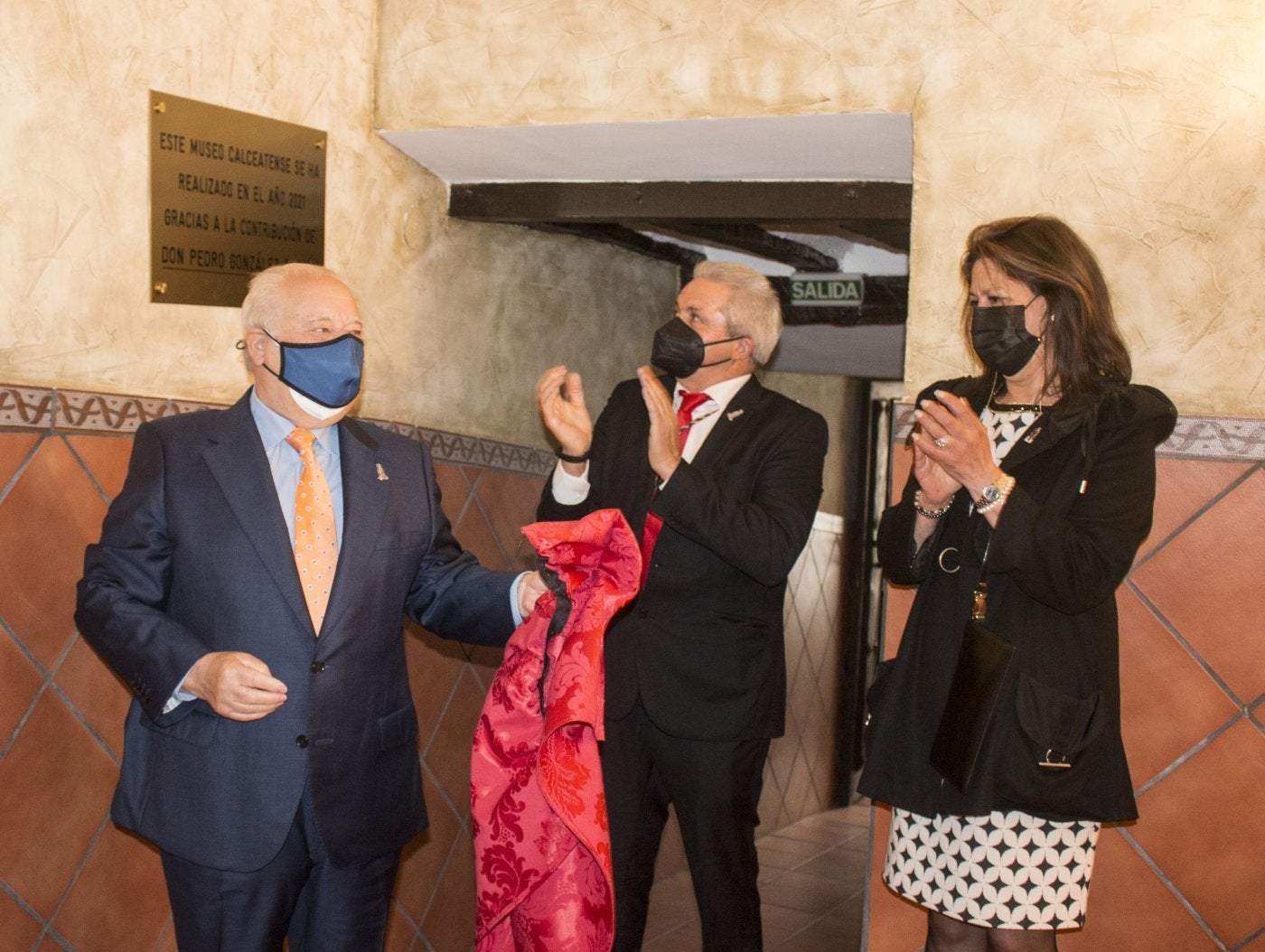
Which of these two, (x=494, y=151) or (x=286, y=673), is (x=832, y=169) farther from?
(x=286, y=673)

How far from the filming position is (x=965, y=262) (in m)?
2.28

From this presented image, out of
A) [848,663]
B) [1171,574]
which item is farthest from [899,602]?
[848,663]

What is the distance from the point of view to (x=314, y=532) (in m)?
2.08

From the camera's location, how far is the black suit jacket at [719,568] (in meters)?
2.51

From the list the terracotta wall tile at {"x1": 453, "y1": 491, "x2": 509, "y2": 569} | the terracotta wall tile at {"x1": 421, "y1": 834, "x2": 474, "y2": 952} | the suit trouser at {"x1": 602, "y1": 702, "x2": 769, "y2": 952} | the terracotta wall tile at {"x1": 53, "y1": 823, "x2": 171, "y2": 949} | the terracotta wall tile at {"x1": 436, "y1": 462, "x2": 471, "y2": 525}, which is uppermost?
the terracotta wall tile at {"x1": 436, "y1": 462, "x2": 471, "y2": 525}

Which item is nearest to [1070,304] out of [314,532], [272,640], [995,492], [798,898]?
[995,492]

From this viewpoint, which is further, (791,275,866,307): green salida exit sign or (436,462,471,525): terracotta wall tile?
(791,275,866,307): green salida exit sign

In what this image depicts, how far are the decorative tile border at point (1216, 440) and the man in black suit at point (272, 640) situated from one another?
1328 mm

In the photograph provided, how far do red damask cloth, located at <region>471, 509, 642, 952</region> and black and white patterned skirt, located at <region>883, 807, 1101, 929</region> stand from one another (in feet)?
1.95

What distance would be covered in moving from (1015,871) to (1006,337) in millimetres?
885

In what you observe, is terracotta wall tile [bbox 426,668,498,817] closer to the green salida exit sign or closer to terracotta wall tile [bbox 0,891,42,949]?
terracotta wall tile [bbox 0,891,42,949]

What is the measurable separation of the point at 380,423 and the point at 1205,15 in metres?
2.02

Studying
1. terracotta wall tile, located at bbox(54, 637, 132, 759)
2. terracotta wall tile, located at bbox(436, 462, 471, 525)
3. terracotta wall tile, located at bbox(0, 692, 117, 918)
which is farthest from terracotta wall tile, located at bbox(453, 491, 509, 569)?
terracotta wall tile, located at bbox(0, 692, 117, 918)

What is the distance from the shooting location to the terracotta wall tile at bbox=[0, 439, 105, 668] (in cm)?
232
